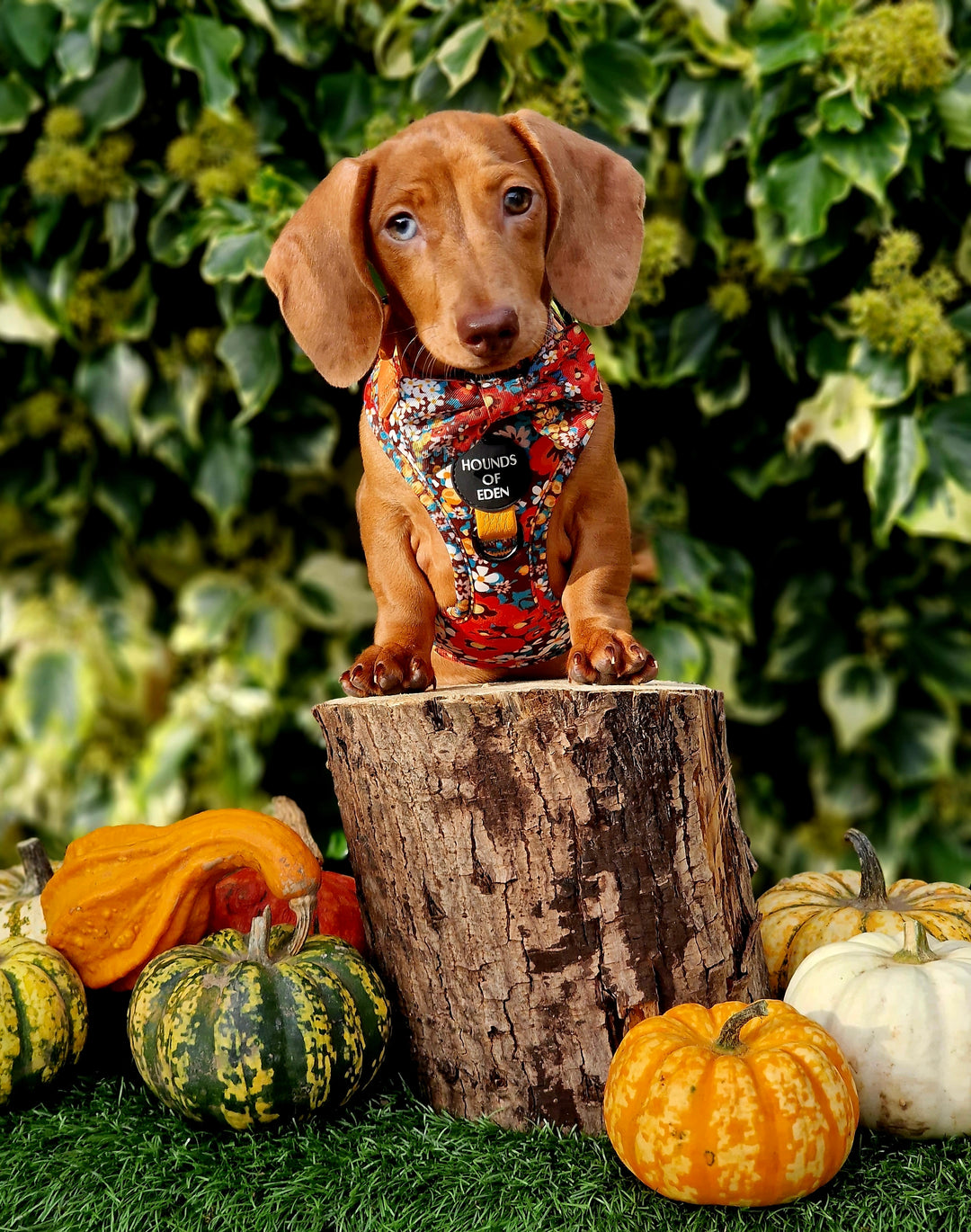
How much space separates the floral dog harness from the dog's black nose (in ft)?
0.63

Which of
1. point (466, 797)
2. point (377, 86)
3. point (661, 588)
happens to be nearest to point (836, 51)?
point (377, 86)

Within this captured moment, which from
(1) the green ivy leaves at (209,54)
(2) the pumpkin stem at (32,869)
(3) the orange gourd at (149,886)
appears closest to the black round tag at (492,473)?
(3) the orange gourd at (149,886)

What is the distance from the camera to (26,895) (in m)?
2.49

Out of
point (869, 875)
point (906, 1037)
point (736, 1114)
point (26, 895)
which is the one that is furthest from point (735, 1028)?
point (26, 895)

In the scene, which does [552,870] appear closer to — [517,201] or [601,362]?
[517,201]

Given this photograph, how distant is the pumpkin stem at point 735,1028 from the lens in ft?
5.75

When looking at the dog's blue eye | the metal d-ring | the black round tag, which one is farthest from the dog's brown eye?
the metal d-ring

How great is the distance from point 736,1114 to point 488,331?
1134mm

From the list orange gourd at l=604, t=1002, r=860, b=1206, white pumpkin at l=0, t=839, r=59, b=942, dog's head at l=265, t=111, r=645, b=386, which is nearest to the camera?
orange gourd at l=604, t=1002, r=860, b=1206

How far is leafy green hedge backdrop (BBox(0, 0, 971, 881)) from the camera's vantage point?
10.0 feet

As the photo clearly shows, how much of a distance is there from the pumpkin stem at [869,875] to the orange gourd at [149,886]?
1.02 meters

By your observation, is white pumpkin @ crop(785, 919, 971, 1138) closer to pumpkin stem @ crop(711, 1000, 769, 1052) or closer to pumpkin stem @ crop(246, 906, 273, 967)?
pumpkin stem @ crop(711, 1000, 769, 1052)

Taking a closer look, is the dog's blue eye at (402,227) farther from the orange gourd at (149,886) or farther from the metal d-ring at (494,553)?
the orange gourd at (149,886)

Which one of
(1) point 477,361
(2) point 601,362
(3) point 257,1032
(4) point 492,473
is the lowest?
(3) point 257,1032
